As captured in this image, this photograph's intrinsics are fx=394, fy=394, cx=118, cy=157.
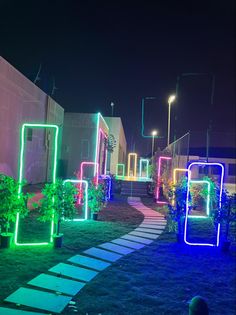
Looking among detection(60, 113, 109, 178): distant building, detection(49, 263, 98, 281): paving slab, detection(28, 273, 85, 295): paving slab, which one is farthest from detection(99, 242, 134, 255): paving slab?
detection(60, 113, 109, 178): distant building

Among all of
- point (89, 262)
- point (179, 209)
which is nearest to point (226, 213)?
point (179, 209)

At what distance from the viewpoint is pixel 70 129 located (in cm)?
2433

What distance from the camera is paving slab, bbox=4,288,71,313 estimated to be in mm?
4375

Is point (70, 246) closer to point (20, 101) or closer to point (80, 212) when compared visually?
point (80, 212)

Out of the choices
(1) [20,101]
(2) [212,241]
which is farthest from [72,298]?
(1) [20,101]

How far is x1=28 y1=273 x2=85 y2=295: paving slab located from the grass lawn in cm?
10

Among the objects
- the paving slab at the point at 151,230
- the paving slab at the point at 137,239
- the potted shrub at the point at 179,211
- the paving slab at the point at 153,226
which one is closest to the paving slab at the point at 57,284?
the paving slab at the point at 137,239

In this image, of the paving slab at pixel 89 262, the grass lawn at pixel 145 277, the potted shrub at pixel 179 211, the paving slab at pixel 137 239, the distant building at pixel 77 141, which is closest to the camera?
the grass lawn at pixel 145 277

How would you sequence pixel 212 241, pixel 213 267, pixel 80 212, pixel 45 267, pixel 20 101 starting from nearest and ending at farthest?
pixel 45 267, pixel 213 267, pixel 212 241, pixel 80 212, pixel 20 101

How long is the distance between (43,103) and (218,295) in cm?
1433

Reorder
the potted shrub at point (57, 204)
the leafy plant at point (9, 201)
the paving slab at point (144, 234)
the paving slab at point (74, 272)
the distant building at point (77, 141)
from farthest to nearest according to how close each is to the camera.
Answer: the distant building at point (77, 141) < the paving slab at point (144, 234) < the potted shrub at point (57, 204) < the leafy plant at point (9, 201) < the paving slab at point (74, 272)

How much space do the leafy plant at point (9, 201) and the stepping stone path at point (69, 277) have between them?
133cm

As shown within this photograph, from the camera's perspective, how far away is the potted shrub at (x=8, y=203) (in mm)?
6828

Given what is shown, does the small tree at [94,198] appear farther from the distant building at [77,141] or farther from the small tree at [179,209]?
the distant building at [77,141]
